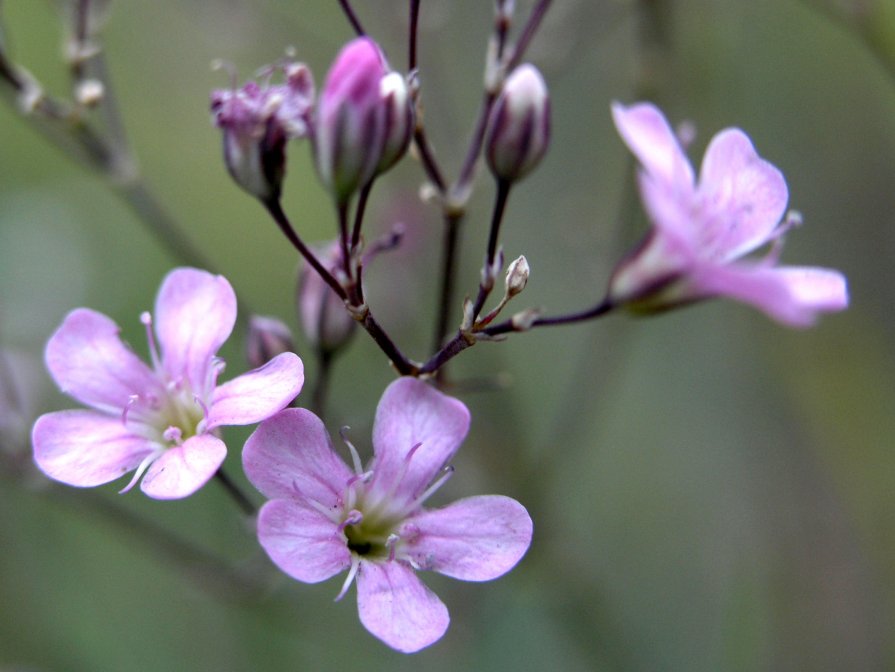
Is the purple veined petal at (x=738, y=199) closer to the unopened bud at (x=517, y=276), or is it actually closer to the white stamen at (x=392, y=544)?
the unopened bud at (x=517, y=276)

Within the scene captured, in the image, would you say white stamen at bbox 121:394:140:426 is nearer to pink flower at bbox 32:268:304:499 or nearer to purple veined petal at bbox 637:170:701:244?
pink flower at bbox 32:268:304:499

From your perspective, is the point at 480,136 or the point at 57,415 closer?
the point at 57,415

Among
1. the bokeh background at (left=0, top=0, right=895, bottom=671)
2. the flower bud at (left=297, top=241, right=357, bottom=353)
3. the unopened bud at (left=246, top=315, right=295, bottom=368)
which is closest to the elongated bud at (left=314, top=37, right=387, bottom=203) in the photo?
the flower bud at (left=297, top=241, right=357, bottom=353)

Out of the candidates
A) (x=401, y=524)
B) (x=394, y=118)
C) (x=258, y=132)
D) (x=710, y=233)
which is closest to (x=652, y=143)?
(x=710, y=233)

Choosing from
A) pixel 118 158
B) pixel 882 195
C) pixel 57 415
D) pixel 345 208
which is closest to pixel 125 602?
pixel 118 158

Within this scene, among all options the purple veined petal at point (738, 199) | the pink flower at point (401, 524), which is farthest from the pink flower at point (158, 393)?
the purple veined petal at point (738, 199)

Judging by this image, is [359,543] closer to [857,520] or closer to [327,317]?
[327,317]
